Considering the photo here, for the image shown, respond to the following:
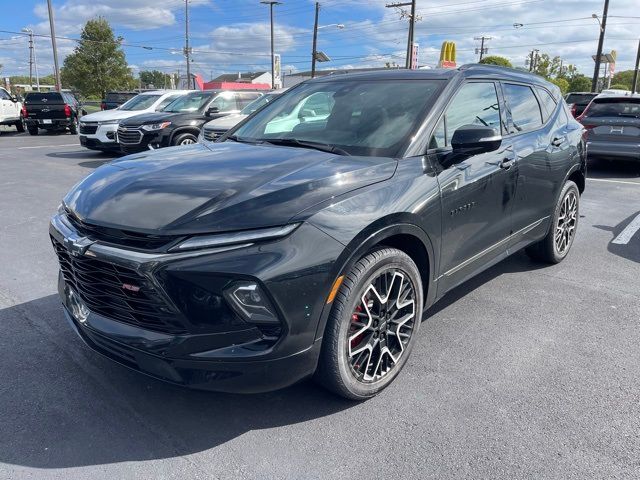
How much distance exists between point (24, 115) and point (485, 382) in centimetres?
2361

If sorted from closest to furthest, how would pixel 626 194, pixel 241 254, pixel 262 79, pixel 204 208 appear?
pixel 241 254
pixel 204 208
pixel 626 194
pixel 262 79

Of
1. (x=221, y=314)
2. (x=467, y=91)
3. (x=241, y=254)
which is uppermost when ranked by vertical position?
(x=467, y=91)

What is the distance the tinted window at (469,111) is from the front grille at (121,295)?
1.86 metres

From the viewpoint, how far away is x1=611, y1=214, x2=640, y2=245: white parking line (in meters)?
6.10

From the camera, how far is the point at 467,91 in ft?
12.1

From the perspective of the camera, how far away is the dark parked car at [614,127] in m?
10.6

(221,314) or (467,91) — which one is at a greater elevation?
(467,91)

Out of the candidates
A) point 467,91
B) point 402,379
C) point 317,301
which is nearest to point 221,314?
point 317,301

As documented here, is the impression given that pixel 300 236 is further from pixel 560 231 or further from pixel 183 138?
pixel 183 138

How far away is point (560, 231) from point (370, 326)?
3.08 m

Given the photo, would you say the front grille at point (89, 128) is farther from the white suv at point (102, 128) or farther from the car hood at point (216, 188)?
the car hood at point (216, 188)

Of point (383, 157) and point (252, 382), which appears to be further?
point (383, 157)

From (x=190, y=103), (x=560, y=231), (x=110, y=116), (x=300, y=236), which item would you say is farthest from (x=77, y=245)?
(x=110, y=116)

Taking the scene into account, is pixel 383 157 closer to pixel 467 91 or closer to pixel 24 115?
pixel 467 91
